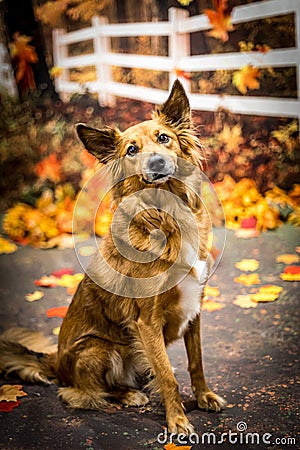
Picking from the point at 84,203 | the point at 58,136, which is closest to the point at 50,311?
the point at 84,203

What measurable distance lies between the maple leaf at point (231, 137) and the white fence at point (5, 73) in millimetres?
1423

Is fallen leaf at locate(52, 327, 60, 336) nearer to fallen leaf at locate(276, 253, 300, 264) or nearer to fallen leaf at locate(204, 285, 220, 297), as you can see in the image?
fallen leaf at locate(204, 285, 220, 297)

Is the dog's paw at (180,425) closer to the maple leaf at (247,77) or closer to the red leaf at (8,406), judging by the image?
the red leaf at (8,406)

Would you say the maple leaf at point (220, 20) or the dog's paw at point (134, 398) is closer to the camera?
the dog's paw at point (134, 398)

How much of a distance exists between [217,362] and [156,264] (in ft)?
2.24

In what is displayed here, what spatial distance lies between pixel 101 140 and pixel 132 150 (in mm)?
147

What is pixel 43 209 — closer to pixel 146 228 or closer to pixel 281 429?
pixel 146 228

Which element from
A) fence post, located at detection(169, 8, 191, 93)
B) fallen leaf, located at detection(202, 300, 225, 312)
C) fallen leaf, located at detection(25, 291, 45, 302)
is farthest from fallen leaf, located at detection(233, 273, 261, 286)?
fence post, located at detection(169, 8, 191, 93)

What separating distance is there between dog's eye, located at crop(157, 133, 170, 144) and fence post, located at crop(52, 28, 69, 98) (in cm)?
193

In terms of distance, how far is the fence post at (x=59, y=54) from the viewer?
3803mm

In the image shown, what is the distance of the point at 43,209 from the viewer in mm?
4066

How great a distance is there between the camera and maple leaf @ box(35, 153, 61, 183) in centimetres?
407

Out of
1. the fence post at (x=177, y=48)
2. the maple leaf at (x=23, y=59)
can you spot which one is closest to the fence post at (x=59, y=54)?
the maple leaf at (x=23, y=59)

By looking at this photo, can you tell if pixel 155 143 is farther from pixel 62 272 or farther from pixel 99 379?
pixel 62 272
